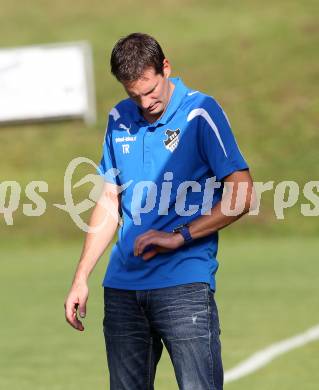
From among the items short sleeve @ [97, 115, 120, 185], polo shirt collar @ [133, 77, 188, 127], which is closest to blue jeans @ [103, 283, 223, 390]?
short sleeve @ [97, 115, 120, 185]

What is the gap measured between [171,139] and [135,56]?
438 mm

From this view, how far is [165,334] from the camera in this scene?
17.7ft

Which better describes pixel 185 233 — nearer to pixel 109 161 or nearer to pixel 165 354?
pixel 109 161

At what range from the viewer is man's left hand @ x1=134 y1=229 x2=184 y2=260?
5.27 metres

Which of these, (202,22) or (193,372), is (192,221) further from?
(202,22)

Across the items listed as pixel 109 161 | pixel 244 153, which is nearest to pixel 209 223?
pixel 109 161

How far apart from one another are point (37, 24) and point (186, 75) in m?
5.06

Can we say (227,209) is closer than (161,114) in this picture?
Yes

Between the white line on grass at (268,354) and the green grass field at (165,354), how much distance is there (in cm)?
8

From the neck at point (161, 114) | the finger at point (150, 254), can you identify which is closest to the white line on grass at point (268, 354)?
the finger at point (150, 254)

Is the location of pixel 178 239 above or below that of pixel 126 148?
below

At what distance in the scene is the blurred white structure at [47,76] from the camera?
21.1 m

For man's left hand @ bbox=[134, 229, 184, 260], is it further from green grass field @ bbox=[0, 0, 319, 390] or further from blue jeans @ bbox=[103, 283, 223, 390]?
green grass field @ bbox=[0, 0, 319, 390]

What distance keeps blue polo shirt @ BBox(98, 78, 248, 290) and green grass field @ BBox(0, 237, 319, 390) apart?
3.30 metres
